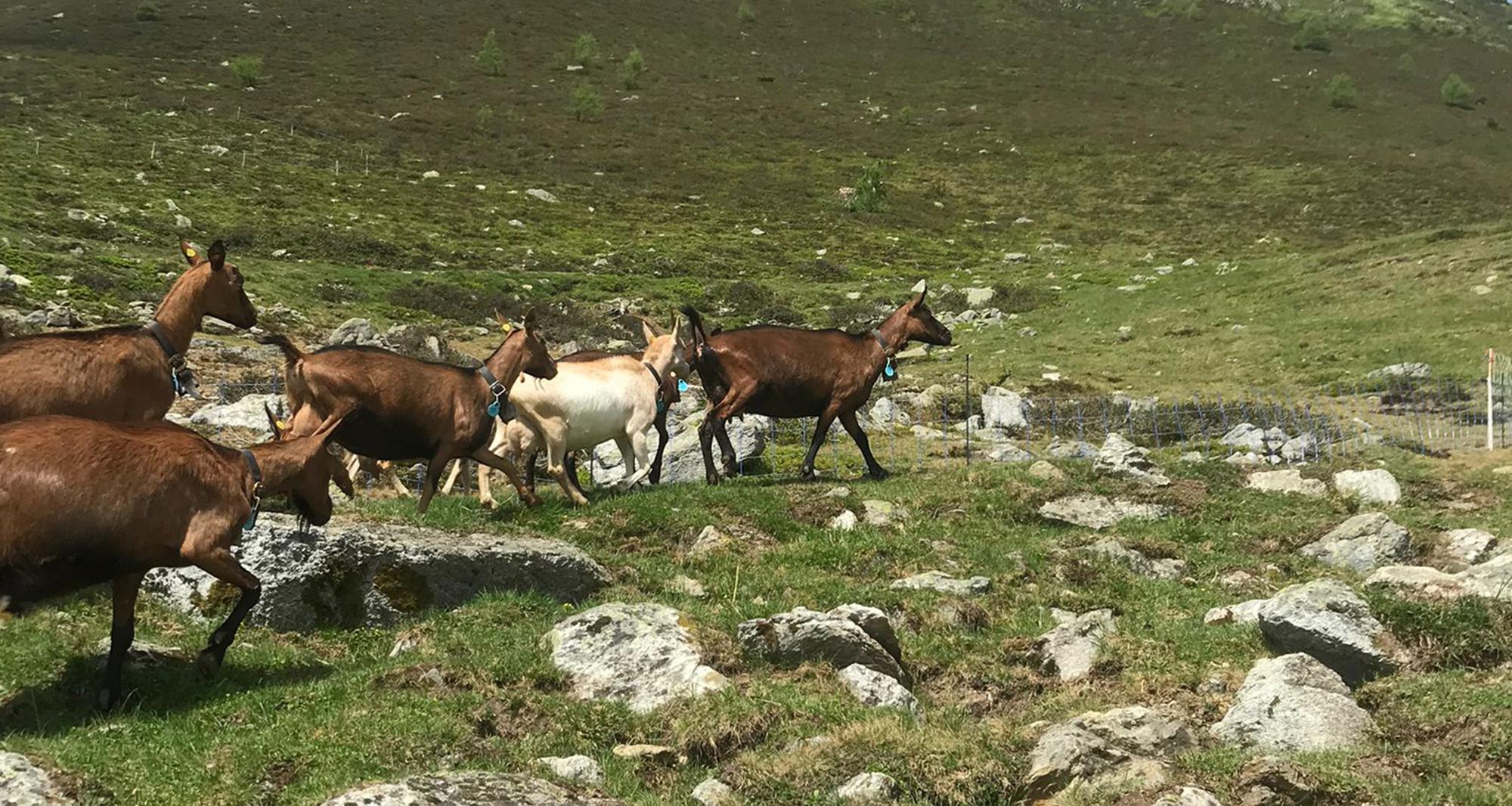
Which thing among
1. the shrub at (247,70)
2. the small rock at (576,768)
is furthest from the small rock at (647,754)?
the shrub at (247,70)

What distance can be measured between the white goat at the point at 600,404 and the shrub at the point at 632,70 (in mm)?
88016

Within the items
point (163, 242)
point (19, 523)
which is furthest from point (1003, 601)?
point (163, 242)

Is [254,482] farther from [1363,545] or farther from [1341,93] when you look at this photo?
[1341,93]

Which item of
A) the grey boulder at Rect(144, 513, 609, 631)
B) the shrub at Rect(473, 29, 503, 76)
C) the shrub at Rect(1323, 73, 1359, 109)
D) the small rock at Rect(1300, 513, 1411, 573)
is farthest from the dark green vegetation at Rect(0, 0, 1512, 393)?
the grey boulder at Rect(144, 513, 609, 631)

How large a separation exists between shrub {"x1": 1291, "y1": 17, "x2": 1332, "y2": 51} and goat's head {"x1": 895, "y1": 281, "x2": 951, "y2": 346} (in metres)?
124

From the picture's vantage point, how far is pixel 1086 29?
132750 millimetres

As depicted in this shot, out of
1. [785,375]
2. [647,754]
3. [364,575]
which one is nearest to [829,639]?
[647,754]

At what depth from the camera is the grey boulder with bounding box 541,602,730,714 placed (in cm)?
951

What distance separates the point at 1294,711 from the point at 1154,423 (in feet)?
59.9

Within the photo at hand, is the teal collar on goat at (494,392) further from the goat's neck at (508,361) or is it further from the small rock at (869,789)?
the small rock at (869,789)

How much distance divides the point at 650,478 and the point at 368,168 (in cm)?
6014

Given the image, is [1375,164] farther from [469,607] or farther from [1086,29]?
[469,607]

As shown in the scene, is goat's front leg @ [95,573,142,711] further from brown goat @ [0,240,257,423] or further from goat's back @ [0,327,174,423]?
goat's back @ [0,327,174,423]

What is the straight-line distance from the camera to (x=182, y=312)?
1224 cm
